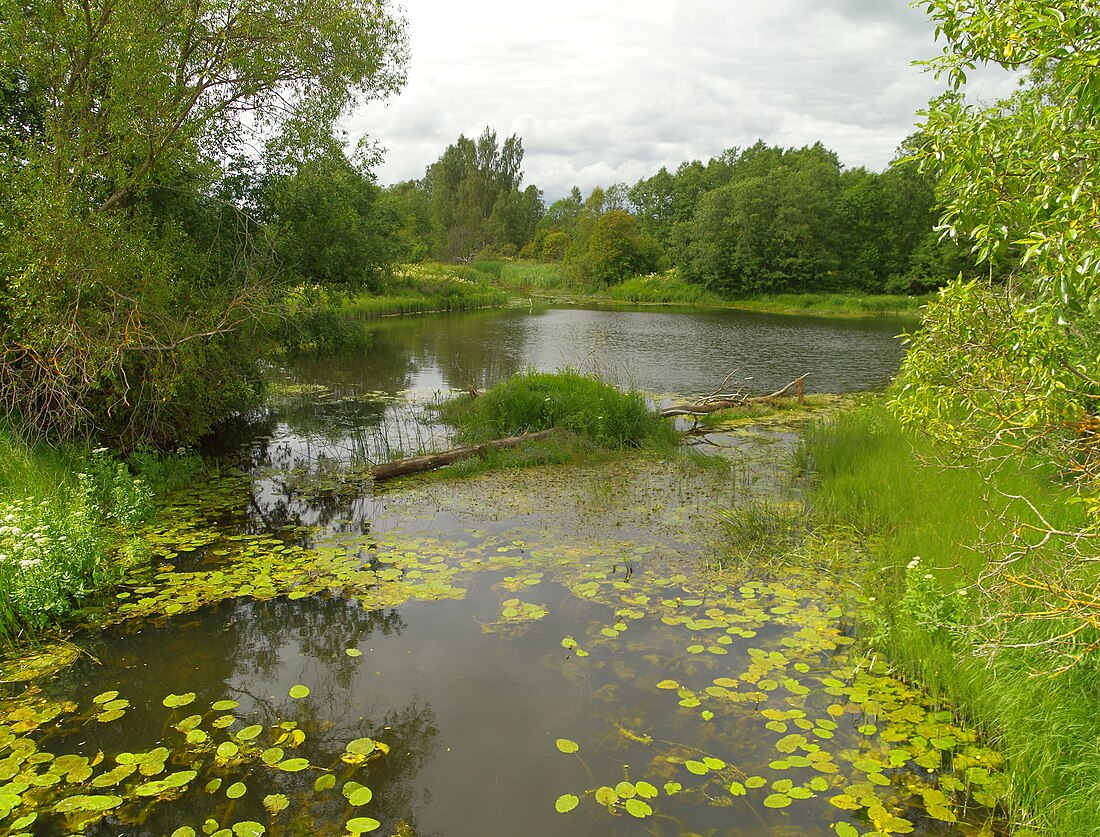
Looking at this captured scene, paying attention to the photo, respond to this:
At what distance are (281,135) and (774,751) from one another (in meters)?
11.9

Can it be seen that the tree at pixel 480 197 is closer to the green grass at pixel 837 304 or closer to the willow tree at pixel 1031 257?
the green grass at pixel 837 304

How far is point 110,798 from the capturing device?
12.6ft

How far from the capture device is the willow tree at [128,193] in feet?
24.6

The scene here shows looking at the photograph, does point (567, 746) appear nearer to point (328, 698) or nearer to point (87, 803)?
point (328, 698)

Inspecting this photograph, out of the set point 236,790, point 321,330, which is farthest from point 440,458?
point 236,790

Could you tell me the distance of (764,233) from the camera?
53.8 m

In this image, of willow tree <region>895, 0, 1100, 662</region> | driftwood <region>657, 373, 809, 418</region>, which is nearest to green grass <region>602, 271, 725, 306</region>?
driftwood <region>657, 373, 809, 418</region>

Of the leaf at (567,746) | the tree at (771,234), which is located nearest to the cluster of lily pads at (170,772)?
the leaf at (567,746)

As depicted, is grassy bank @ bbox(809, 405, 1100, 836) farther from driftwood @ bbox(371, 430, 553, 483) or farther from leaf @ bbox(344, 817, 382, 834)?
driftwood @ bbox(371, 430, 553, 483)

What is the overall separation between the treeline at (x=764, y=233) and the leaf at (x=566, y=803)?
39.4m

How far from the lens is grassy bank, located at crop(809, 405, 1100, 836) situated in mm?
3627

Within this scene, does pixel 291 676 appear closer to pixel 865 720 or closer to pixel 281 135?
pixel 865 720

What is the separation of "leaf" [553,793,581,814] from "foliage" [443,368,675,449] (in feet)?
25.7

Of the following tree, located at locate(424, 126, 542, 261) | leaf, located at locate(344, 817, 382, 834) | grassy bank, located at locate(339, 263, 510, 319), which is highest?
tree, located at locate(424, 126, 542, 261)
